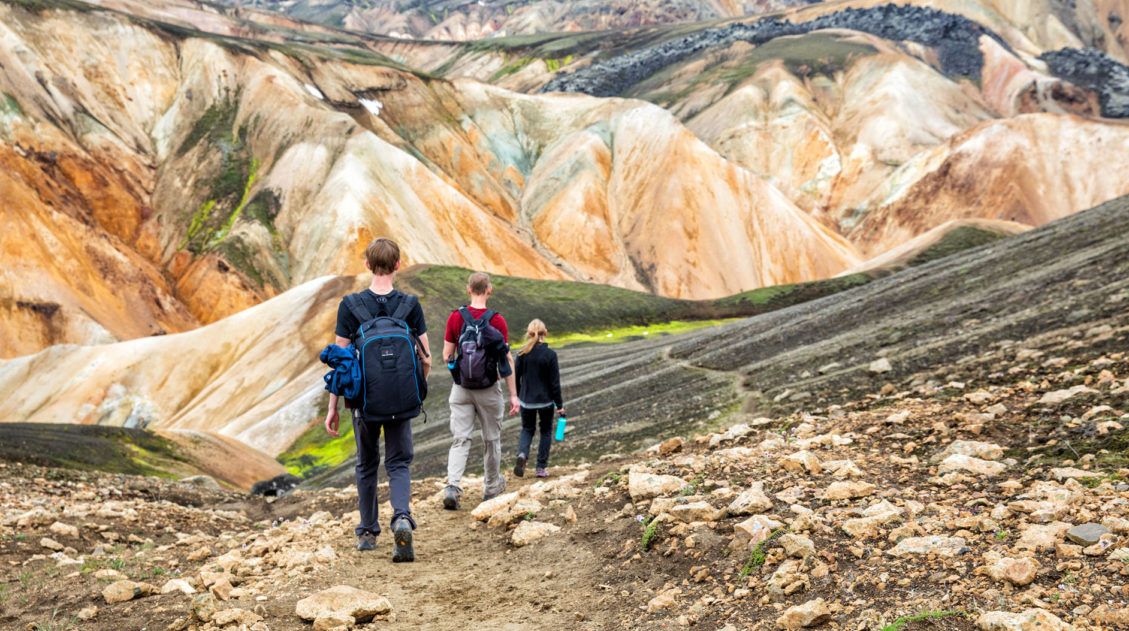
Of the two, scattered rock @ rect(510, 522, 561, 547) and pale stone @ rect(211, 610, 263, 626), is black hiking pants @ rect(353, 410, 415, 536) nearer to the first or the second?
scattered rock @ rect(510, 522, 561, 547)

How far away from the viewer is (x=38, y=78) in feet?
253

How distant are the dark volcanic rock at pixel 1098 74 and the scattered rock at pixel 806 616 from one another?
131 m

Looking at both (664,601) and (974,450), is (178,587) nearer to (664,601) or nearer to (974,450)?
(664,601)

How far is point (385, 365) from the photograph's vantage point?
715cm

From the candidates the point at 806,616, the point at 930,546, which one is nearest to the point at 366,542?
the point at 806,616

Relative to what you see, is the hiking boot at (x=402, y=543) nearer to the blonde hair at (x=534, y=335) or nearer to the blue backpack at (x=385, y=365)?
the blue backpack at (x=385, y=365)

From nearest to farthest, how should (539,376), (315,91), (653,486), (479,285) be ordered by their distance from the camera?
(653,486), (479,285), (539,376), (315,91)

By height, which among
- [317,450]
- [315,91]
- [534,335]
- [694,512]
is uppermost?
[315,91]

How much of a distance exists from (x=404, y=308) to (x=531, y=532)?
2377 millimetres

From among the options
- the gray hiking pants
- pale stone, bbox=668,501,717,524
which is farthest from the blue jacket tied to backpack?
pale stone, bbox=668,501,717,524

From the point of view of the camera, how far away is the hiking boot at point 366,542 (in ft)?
25.8

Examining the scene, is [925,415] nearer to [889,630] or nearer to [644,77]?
[889,630]

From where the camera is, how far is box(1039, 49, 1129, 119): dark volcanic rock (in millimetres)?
113000

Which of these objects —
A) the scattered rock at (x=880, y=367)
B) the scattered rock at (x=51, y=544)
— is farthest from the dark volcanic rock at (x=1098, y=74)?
the scattered rock at (x=51, y=544)
